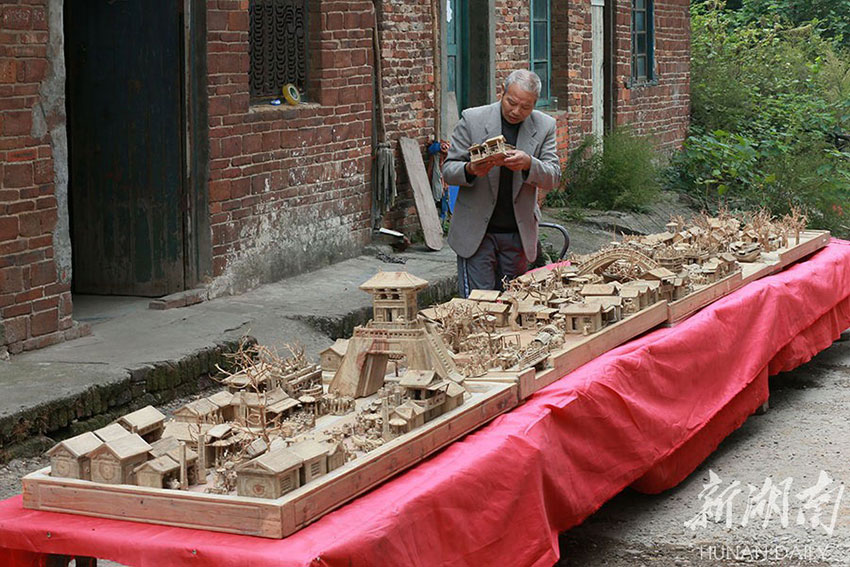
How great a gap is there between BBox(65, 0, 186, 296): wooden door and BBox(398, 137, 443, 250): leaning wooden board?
2909 millimetres

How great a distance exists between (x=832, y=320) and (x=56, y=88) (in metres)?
4.85

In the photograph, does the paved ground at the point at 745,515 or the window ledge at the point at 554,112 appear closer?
the paved ground at the point at 745,515

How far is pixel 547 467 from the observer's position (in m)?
4.26

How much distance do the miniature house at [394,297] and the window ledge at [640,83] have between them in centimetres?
1148

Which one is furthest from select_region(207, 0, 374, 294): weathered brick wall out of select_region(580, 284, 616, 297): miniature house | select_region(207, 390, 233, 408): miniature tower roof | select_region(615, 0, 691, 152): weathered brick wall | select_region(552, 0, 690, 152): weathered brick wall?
select_region(615, 0, 691, 152): weathered brick wall

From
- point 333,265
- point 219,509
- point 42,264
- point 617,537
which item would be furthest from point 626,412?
point 333,265

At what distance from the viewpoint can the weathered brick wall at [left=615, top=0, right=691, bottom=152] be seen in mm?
15305

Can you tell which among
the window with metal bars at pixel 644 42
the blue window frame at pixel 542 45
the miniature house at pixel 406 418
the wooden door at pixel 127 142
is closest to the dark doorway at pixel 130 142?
the wooden door at pixel 127 142

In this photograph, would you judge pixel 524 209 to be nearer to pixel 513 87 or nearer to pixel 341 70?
pixel 513 87

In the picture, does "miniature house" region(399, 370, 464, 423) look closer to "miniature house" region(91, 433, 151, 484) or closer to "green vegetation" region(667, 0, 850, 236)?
"miniature house" region(91, 433, 151, 484)

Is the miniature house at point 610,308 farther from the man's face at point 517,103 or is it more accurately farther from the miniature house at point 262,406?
the miniature house at point 262,406

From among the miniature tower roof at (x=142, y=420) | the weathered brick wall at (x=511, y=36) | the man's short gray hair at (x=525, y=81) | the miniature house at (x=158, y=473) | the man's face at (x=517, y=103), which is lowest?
the miniature house at (x=158, y=473)

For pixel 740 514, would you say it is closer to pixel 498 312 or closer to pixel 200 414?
pixel 498 312

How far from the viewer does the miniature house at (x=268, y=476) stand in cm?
325
